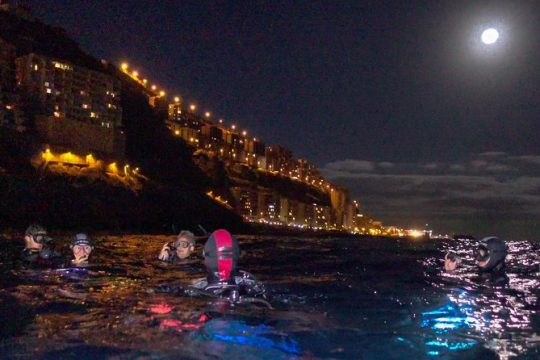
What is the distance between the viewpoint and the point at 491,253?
15.6 m

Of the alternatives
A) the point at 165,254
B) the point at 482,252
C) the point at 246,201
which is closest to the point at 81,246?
the point at 165,254

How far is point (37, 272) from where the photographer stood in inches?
616

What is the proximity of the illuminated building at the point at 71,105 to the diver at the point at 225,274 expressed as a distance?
307 ft

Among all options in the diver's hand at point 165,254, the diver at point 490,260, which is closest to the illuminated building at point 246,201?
the diver's hand at point 165,254

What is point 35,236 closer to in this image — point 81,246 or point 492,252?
point 81,246

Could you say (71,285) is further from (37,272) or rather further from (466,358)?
(466,358)

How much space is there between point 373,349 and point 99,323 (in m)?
4.49

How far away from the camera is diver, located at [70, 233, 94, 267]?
16.1 meters

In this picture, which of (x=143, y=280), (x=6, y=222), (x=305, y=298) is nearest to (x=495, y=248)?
(x=305, y=298)

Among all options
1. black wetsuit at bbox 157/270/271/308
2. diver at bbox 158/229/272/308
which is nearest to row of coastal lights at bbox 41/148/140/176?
black wetsuit at bbox 157/270/271/308

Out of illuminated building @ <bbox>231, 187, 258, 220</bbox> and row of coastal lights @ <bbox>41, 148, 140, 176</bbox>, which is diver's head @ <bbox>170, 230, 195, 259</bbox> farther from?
illuminated building @ <bbox>231, 187, 258, 220</bbox>

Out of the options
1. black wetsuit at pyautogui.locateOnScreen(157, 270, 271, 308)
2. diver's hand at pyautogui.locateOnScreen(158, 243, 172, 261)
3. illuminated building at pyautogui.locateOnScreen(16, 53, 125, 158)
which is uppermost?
illuminated building at pyautogui.locateOnScreen(16, 53, 125, 158)

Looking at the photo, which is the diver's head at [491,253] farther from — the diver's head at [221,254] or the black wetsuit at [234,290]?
the diver's head at [221,254]

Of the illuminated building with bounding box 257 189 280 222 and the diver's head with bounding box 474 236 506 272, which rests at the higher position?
the illuminated building with bounding box 257 189 280 222
